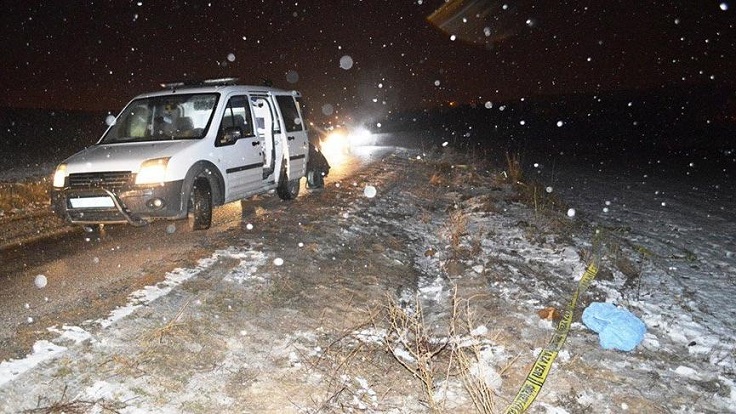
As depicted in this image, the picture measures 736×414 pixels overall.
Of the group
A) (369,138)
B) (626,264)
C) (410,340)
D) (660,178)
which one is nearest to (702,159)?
(660,178)

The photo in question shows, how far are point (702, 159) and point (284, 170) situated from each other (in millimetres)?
23002

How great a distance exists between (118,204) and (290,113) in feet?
13.0

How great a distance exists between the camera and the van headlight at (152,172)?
5.66 meters

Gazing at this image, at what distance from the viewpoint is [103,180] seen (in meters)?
5.68

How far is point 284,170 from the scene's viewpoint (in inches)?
333

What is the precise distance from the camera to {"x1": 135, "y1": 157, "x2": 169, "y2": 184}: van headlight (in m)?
5.66

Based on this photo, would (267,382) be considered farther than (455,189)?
No

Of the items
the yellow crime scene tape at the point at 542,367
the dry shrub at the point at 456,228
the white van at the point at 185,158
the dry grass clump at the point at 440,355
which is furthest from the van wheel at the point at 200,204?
the yellow crime scene tape at the point at 542,367

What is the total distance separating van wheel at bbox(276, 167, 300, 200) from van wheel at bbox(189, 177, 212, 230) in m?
2.03

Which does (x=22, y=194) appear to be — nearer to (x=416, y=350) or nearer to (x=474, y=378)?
(x=416, y=350)

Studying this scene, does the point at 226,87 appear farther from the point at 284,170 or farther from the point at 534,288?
the point at 534,288

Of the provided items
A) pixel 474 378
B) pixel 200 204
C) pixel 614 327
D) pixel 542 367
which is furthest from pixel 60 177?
pixel 614 327

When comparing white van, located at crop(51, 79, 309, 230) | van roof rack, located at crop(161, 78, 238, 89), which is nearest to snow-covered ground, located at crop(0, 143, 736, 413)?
white van, located at crop(51, 79, 309, 230)

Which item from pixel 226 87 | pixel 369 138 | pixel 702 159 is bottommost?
pixel 702 159
